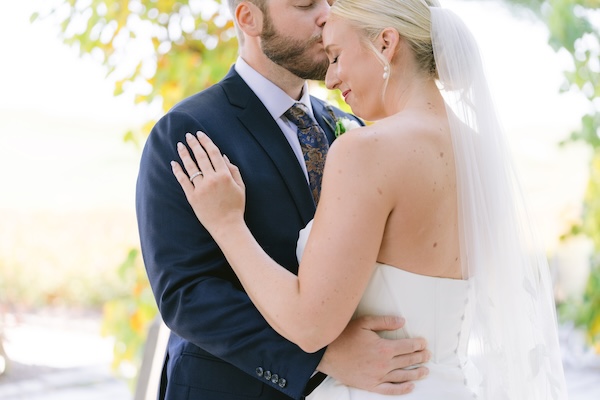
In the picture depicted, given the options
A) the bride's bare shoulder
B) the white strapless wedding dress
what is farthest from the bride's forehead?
the white strapless wedding dress

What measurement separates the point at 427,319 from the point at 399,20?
0.76 meters

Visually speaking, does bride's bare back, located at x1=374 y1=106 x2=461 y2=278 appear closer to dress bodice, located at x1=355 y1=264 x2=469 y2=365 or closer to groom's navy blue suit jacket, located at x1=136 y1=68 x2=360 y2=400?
dress bodice, located at x1=355 y1=264 x2=469 y2=365

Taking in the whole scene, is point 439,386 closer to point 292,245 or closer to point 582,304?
point 292,245

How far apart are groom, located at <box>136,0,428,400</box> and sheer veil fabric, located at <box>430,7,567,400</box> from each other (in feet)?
0.73

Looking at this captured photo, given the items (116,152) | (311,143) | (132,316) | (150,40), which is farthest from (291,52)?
(116,152)

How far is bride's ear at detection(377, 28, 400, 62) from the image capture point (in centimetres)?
199

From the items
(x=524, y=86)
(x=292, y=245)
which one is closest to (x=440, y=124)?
(x=292, y=245)

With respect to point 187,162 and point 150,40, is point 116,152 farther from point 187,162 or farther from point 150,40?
point 187,162

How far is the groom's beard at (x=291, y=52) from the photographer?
2469mm

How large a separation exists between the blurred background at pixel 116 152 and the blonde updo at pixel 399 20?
5.19ft

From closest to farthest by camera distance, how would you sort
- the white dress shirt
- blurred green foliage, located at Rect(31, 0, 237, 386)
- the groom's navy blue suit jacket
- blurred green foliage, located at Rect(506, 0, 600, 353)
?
the groom's navy blue suit jacket
the white dress shirt
blurred green foliage, located at Rect(31, 0, 237, 386)
blurred green foliage, located at Rect(506, 0, 600, 353)

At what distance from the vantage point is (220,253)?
2.17 meters

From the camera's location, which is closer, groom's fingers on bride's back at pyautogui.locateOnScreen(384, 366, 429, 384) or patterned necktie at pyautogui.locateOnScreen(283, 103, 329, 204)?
groom's fingers on bride's back at pyautogui.locateOnScreen(384, 366, 429, 384)

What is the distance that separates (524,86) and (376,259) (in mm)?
5165
